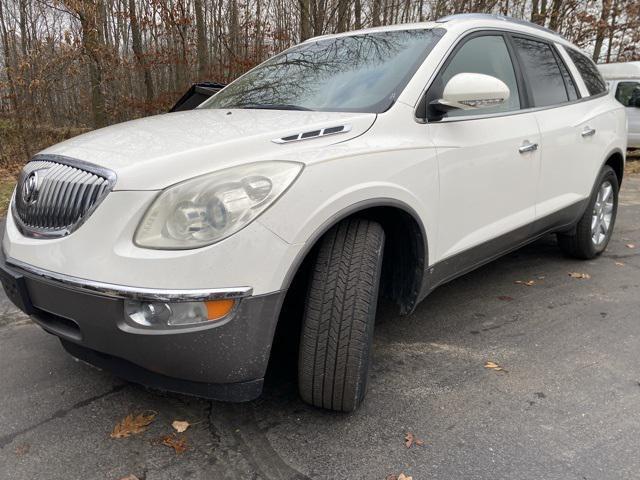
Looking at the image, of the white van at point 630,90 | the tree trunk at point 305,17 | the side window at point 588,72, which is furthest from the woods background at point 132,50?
the side window at point 588,72

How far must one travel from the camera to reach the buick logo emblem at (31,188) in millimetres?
2120

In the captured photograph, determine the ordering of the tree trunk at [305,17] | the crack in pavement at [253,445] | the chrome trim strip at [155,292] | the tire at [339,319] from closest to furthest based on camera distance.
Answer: the chrome trim strip at [155,292]
the crack in pavement at [253,445]
the tire at [339,319]
the tree trunk at [305,17]

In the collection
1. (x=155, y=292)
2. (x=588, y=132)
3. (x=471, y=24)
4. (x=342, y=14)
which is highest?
(x=342, y=14)

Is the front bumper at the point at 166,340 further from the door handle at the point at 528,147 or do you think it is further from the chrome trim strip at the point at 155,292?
the door handle at the point at 528,147

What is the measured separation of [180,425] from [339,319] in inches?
33.5

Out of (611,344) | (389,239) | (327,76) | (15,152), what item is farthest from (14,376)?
(15,152)

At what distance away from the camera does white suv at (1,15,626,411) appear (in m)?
1.80

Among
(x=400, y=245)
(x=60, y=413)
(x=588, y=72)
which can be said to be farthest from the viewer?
(x=588, y=72)

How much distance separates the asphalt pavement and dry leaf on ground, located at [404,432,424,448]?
0.02 metres

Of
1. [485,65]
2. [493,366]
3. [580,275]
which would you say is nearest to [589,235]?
[580,275]

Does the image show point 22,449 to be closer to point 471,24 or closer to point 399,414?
point 399,414

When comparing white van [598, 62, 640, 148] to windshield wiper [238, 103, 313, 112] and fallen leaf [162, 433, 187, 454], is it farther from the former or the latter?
fallen leaf [162, 433, 187, 454]

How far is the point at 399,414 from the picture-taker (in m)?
2.31

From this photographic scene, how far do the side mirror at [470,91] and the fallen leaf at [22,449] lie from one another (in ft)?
7.78
